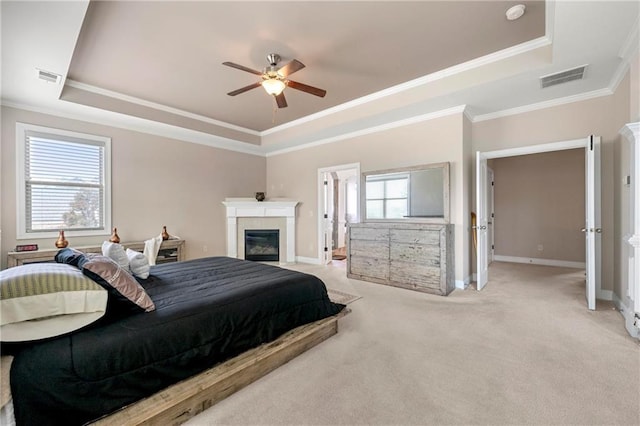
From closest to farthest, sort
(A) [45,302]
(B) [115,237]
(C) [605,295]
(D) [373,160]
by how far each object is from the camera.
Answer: (A) [45,302], (C) [605,295], (B) [115,237], (D) [373,160]

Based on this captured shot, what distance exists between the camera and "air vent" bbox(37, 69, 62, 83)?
3.08 meters

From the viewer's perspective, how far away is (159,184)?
201 inches

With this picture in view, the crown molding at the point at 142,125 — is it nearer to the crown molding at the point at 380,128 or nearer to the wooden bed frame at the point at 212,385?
the crown molding at the point at 380,128

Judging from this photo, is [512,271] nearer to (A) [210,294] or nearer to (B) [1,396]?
(A) [210,294]

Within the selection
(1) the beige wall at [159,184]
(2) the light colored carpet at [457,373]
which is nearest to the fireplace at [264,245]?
(1) the beige wall at [159,184]

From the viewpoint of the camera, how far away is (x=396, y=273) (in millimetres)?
4195

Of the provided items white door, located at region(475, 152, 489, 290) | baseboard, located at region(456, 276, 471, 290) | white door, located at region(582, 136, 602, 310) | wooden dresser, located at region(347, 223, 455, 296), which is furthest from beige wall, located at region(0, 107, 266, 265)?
white door, located at region(582, 136, 602, 310)

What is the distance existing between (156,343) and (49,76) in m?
3.56

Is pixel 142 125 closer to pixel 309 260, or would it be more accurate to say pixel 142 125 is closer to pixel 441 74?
pixel 309 260

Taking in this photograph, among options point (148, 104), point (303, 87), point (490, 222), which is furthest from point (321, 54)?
point (490, 222)

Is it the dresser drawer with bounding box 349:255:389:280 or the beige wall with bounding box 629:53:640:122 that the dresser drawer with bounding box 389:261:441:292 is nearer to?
the dresser drawer with bounding box 349:255:389:280

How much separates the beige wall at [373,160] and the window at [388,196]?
0.29 metres

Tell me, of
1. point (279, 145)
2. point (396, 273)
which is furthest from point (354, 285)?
point (279, 145)

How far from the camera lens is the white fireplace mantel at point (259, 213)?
599cm
